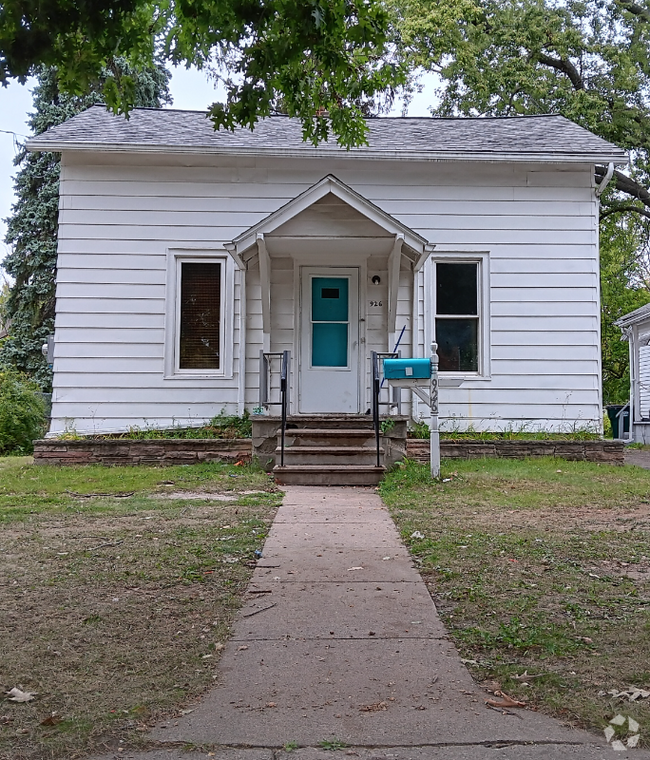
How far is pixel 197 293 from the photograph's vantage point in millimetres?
10922

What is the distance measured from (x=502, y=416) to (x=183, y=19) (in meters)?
8.20

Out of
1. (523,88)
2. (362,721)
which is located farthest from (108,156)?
(523,88)

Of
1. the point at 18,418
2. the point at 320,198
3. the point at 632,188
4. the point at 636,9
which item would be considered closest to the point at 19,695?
the point at 320,198

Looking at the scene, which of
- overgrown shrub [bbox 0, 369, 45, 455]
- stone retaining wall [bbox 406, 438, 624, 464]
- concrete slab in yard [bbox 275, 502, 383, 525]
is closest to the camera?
concrete slab in yard [bbox 275, 502, 383, 525]

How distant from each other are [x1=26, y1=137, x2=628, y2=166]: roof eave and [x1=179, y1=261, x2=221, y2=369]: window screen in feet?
5.62

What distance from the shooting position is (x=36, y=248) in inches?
768

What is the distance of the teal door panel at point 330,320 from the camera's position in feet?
35.6

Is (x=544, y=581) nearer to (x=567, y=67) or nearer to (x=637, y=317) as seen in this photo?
(x=637, y=317)

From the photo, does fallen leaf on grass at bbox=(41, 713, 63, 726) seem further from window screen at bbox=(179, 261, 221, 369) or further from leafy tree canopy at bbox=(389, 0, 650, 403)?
leafy tree canopy at bbox=(389, 0, 650, 403)

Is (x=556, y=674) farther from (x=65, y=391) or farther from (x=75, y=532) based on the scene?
(x=65, y=391)

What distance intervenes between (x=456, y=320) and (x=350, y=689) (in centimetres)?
884

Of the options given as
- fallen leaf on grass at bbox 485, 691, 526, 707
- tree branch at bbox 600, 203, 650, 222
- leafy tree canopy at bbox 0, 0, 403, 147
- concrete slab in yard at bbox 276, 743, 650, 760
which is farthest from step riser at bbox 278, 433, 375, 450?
tree branch at bbox 600, 203, 650, 222

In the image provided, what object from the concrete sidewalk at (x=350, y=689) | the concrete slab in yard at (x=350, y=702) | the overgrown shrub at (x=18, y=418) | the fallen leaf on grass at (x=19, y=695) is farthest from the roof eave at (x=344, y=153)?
the fallen leaf on grass at (x=19, y=695)

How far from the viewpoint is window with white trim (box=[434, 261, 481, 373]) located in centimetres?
1110
